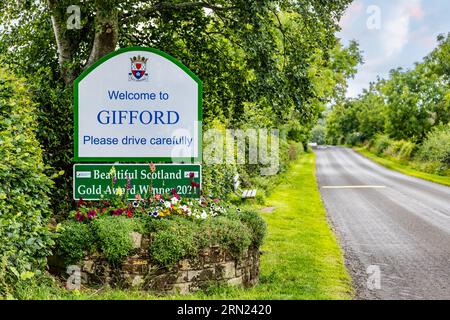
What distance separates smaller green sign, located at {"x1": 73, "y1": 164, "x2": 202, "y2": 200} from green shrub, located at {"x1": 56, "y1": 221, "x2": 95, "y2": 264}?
1.08 metres

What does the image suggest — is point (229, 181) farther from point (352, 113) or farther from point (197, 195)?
point (352, 113)

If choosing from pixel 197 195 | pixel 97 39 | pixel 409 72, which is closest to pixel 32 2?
pixel 97 39

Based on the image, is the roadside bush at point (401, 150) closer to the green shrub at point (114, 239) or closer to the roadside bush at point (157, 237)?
the roadside bush at point (157, 237)

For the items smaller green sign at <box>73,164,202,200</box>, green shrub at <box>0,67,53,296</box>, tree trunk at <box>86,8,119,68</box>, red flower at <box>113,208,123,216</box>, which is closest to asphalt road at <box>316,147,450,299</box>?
smaller green sign at <box>73,164,202,200</box>

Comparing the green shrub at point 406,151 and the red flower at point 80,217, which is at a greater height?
the green shrub at point 406,151

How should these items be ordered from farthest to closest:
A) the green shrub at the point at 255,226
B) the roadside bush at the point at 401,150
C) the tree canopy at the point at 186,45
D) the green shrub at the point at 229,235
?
the roadside bush at the point at 401,150
the tree canopy at the point at 186,45
the green shrub at the point at 255,226
the green shrub at the point at 229,235

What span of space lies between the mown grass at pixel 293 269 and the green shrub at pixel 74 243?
17.7 inches

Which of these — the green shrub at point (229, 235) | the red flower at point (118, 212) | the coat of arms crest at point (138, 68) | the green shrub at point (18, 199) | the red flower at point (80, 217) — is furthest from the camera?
the coat of arms crest at point (138, 68)

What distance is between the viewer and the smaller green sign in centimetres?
734

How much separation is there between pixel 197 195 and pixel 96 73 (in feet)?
7.62

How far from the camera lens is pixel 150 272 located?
246 inches

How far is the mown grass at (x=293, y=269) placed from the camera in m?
5.95

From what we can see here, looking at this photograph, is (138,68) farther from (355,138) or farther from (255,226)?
(355,138)

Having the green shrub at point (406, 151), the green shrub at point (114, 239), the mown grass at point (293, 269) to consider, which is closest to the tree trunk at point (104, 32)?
the green shrub at point (114, 239)
